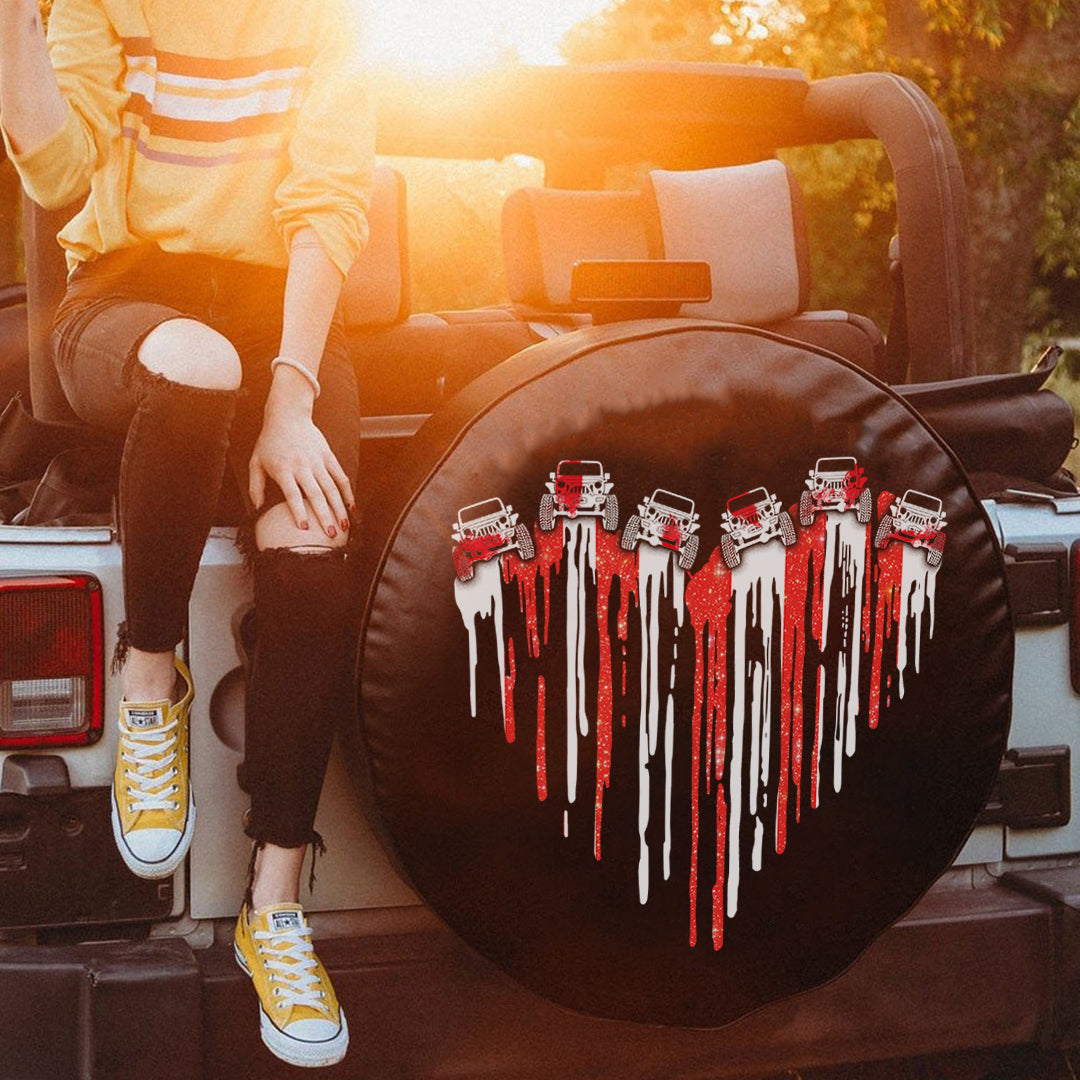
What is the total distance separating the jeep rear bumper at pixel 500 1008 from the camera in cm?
189

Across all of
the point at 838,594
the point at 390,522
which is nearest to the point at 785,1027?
the point at 838,594

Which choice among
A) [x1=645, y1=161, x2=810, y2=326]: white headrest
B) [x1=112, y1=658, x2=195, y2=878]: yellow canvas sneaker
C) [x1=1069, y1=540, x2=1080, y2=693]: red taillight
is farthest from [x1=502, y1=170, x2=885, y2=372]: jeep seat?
[x1=112, y1=658, x2=195, y2=878]: yellow canvas sneaker

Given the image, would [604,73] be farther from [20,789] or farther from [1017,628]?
[20,789]

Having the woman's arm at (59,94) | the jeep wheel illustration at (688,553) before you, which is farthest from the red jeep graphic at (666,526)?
the woman's arm at (59,94)

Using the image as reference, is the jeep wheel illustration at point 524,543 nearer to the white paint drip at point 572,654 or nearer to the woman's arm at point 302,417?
the white paint drip at point 572,654

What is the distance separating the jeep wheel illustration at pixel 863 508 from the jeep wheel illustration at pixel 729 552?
0.18m

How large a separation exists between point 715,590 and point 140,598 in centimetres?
74

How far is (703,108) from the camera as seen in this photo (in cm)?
400

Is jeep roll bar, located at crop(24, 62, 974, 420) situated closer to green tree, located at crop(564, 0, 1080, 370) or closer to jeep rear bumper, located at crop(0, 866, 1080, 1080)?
jeep rear bumper, located at crop(0, 866, 1080, 1080)

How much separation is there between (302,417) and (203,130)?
1.54 feet

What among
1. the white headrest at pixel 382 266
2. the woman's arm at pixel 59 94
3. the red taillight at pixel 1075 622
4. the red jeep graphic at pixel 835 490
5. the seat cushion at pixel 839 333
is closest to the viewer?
the red jeep graphic at pixel 835 490

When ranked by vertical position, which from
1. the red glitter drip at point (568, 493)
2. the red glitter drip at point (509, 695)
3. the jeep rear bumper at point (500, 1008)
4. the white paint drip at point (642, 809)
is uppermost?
the red glitter drip at point (568, 493)

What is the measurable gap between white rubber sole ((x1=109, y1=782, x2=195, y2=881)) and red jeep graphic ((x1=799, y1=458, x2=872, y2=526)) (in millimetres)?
894

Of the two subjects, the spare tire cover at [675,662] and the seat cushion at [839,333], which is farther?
the seat cushion at [839,333]
